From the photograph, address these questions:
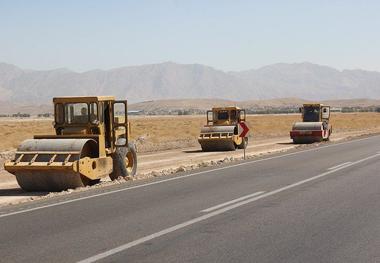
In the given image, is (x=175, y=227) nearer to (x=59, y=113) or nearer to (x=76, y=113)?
(x=76, y=113)

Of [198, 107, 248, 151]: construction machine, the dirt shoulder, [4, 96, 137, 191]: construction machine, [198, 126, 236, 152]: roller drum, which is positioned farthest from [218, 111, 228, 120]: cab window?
[4, 96, 137, 191]: construction machine

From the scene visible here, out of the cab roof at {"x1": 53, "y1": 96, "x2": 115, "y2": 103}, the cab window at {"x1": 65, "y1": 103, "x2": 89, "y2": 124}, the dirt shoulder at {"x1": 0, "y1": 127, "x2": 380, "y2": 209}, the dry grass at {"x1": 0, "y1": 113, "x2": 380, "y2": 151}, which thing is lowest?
the dry grass at {"x1": 0, "y1": 113, "x2": 380, "y2": 151}

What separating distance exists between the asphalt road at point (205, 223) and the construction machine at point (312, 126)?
22.7m

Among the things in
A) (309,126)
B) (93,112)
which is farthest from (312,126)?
(93,112)

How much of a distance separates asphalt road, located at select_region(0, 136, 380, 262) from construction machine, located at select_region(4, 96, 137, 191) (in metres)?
1.26

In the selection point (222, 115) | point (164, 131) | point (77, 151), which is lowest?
point (164, 131)

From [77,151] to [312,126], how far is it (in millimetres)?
26147

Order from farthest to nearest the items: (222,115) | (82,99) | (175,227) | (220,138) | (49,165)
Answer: (222,115) < (220,138) < (82,99) < (49,165) < (175,227)

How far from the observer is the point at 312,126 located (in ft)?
130

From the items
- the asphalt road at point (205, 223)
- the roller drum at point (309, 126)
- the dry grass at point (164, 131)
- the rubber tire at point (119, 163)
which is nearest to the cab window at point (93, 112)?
the rubber tire at point (119, 163)

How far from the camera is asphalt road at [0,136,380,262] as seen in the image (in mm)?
7848

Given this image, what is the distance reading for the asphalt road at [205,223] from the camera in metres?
7.85

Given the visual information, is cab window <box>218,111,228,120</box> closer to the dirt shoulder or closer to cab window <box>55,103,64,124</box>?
the dirt shoulder

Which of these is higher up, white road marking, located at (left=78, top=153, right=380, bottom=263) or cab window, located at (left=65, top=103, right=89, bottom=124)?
cab window, located at (left=65, top=103, right=89, bottom=124)
